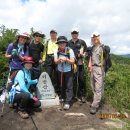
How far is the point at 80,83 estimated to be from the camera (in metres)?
9.97

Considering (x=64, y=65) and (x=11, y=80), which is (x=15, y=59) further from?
(x=64, y=65)

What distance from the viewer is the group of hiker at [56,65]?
8602 mm

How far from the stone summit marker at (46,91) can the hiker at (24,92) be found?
2.21 ft

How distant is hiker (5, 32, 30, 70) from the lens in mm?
9008

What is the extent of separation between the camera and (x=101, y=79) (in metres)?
9.27

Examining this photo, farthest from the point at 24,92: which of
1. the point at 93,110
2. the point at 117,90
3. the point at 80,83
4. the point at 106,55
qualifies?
the point at 117,90

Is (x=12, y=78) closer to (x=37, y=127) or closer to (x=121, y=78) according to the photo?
(x=37, y=127)

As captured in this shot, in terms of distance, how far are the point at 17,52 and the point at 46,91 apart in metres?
1.52

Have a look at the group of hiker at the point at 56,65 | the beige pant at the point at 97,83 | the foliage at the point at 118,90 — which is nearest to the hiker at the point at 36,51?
the group of hiker at the point at 56,65

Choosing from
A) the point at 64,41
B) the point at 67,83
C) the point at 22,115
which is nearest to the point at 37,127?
the point at 22,115

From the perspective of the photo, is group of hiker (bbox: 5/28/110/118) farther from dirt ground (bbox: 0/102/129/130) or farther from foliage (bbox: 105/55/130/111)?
foliage (bbox: 105/55/130/111)

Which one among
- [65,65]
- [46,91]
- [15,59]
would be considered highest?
[15,59]

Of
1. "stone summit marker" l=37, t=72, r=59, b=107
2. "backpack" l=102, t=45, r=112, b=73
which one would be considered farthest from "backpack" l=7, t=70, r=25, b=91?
"backpack" l=102, t=45, r=112, b=73

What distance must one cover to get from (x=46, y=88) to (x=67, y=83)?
2.21ft
